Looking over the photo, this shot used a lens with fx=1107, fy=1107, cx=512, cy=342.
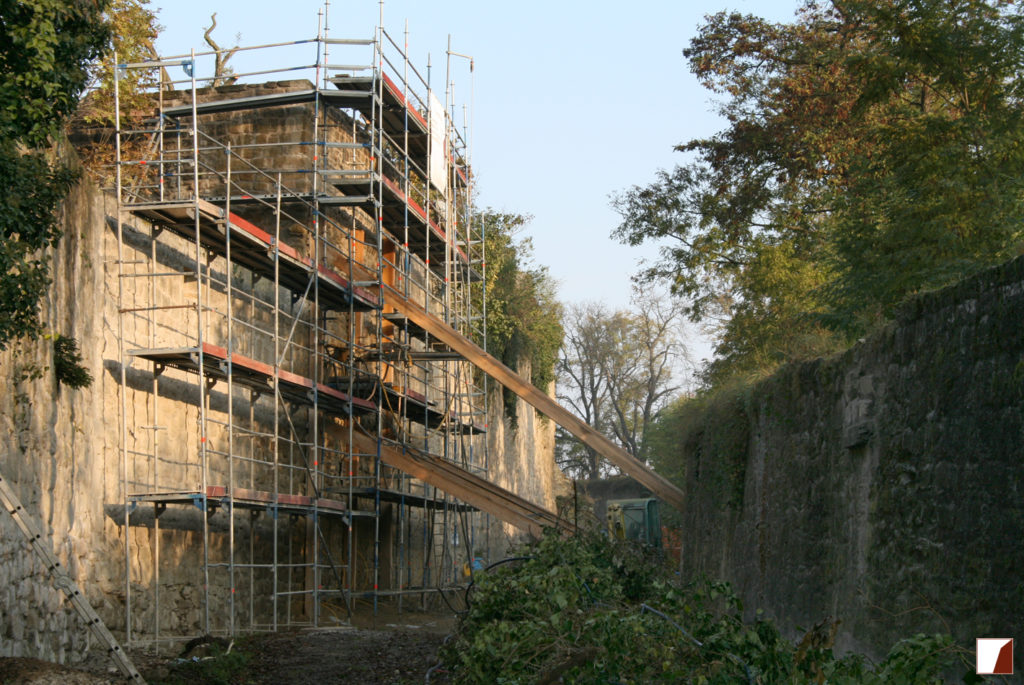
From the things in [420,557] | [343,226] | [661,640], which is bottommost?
[420,557]

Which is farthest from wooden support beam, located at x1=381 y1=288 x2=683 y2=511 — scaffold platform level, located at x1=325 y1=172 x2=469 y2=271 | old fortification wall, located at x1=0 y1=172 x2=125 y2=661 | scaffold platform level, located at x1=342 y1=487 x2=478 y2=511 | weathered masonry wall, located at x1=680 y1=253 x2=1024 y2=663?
old fortification wall, located at x1=0 y1=172 x2=125 y2=661

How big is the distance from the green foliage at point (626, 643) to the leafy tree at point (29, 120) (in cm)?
463

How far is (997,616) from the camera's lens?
21.8ft

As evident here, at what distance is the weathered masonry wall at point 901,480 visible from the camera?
6.82 meters

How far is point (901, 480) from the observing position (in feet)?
27.8

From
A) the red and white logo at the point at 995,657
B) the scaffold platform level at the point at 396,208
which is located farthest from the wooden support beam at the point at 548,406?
the red and white logo at the point at 995,657

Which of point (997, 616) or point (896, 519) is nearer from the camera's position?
point (997, 616)

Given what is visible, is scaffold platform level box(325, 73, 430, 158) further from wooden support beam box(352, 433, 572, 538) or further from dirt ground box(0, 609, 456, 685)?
dirt ground box(0, 609, 456, 685)

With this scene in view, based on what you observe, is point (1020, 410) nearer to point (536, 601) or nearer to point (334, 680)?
point (536, 601)

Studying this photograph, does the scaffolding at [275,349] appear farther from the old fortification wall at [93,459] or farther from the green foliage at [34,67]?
the green foliage at [34,67]

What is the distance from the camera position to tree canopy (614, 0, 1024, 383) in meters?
12.1

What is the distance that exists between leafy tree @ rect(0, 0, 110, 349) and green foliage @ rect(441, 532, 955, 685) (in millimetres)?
4629

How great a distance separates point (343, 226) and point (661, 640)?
13.6m

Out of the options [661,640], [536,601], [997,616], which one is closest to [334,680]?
[536,601]
